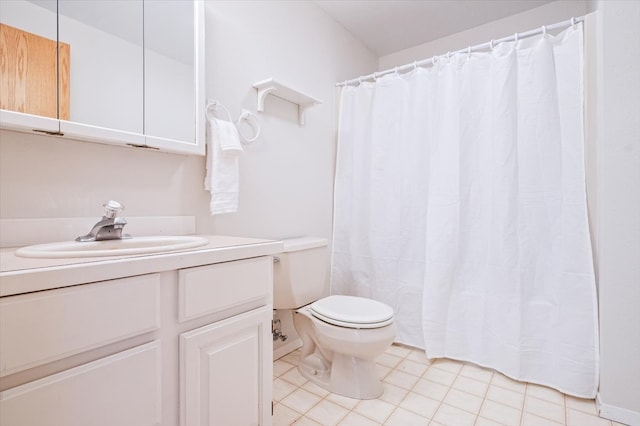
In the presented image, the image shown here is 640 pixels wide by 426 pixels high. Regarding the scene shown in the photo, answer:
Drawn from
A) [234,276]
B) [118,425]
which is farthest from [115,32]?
[118,425]

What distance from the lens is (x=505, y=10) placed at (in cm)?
228

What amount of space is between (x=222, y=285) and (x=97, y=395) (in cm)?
38

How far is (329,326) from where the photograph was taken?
5.04 feet

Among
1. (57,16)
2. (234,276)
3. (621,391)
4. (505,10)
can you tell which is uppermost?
(505,10)

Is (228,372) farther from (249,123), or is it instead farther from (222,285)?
(249,123)

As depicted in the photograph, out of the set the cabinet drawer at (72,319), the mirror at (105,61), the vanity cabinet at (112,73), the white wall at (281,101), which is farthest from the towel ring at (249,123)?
the cabinet drawer at (72,319)

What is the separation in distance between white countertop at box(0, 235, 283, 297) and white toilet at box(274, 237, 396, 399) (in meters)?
0.74

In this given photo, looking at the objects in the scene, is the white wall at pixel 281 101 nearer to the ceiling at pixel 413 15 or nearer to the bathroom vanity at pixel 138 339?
the ceiling at pixel 413 15

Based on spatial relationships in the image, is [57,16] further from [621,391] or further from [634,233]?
[621,391]

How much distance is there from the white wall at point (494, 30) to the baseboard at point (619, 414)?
2.32 meters

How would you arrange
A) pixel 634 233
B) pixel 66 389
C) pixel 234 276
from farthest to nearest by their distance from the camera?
pixel 634 233
pixel 234 276
pixel 66 389

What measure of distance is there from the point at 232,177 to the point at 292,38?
43.5 inches

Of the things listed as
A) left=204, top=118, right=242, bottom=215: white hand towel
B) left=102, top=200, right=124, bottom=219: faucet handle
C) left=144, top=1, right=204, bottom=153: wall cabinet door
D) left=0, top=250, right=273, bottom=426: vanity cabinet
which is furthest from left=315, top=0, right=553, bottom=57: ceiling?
left=0, top=250, right=273, bottom=426: vanity cabinet

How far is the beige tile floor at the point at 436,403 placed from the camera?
1.40 metres
